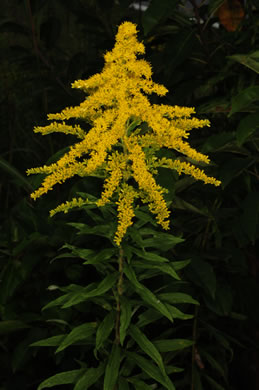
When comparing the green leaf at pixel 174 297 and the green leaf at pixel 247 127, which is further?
the green leaf at pixel 174 297

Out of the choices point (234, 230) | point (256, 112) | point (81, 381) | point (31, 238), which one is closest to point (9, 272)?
point (31, 238)

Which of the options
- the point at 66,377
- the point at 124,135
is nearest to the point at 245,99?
the point at 124,135

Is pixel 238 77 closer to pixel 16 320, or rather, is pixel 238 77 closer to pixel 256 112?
pixel 256 112

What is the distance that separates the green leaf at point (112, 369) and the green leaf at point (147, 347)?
0.06 metres

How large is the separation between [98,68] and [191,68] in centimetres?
30

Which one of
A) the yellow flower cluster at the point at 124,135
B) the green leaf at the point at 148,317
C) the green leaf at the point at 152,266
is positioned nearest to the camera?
the yellow flower cluster at the point at 124,135

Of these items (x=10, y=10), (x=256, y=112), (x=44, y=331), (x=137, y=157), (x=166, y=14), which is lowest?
(x=44, y=331)

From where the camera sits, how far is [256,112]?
2.93 ft

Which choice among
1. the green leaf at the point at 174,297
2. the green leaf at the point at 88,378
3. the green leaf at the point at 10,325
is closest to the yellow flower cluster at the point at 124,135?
the green leaf at the point at 174,297

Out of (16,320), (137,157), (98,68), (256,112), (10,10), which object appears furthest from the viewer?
(10,10)

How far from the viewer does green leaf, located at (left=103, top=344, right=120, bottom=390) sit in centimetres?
90

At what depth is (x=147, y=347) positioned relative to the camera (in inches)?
35.5

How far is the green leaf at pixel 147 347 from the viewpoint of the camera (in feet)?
2.93

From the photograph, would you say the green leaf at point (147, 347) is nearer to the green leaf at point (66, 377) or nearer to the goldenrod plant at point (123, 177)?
the goldenrod plant at point (123, 177)
